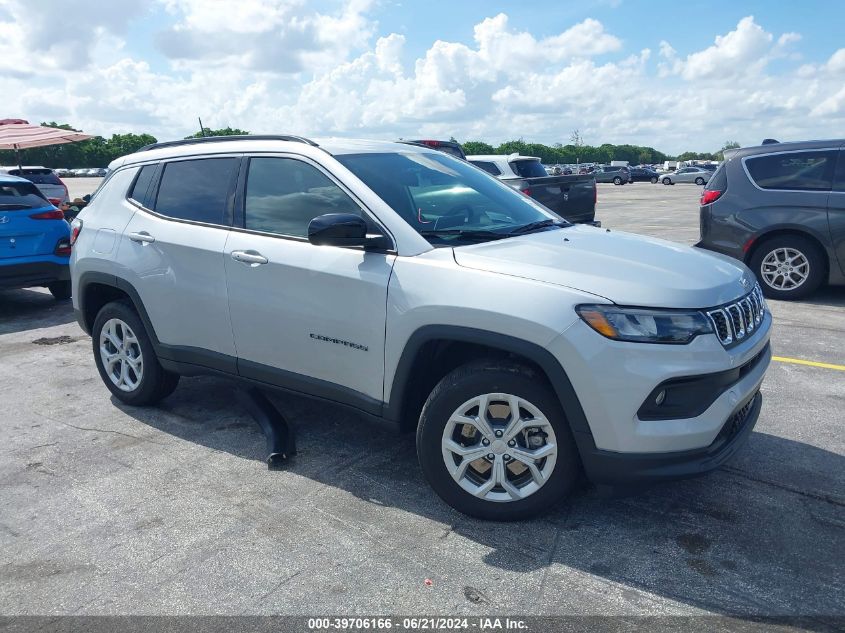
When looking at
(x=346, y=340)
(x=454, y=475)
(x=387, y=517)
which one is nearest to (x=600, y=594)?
(x=454, y=475)

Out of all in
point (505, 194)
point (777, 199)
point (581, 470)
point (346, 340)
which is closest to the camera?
point (581, 470)

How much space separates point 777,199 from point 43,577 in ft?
25.4

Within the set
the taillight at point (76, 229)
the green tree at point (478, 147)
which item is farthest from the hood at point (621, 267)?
the green tree at point (478, 147)

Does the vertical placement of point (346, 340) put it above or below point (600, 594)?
above

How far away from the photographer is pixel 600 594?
278cm

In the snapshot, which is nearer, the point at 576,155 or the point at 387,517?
the point at 387,517

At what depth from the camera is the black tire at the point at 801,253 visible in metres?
7.75

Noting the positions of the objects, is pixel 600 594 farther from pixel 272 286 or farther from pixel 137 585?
pixel 272 286

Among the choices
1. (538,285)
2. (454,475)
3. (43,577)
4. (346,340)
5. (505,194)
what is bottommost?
(43,577)

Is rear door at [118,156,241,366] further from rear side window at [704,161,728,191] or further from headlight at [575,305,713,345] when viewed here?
rear side window at [704,161,728,191]

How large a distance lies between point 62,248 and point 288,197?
232 inches

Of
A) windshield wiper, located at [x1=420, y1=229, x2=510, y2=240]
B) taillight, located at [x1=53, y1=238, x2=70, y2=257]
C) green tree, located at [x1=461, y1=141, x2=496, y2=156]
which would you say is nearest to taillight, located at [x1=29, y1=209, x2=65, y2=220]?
taillight, located at [x1=53, y1=238, x2=70, y2=257]

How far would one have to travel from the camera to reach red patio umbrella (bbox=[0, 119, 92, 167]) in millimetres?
13682

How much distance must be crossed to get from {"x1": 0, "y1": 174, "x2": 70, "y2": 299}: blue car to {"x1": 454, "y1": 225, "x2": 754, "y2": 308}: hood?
6.77 meters
